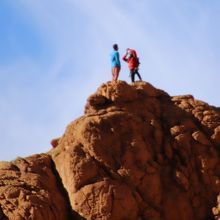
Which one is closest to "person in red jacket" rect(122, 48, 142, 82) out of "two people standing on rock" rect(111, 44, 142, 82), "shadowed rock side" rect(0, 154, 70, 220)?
"two people standing on rock" rect(111, 44, 142, 82)

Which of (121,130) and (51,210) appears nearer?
(51,210)

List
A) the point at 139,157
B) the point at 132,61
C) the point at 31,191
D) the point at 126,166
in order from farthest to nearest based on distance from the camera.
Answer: the point at 132,61 < the point at 139,157 < the point at 126,166 < the point at 31,191

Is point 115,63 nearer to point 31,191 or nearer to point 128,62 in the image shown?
point 128,62

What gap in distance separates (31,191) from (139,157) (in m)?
3.10

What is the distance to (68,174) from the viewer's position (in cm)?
1770

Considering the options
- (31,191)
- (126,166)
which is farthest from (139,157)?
(31,191)

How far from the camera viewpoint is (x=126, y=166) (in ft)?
59.2

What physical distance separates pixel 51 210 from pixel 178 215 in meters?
3.55

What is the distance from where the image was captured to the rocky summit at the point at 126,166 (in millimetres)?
17109

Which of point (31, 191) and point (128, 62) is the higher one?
point (128, 62)

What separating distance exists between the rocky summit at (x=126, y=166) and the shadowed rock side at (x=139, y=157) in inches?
1.0

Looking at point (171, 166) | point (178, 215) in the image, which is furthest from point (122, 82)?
point (178, 215)

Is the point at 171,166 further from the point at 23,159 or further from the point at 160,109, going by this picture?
the point at 23,159

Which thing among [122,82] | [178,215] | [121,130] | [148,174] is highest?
[122,82]
